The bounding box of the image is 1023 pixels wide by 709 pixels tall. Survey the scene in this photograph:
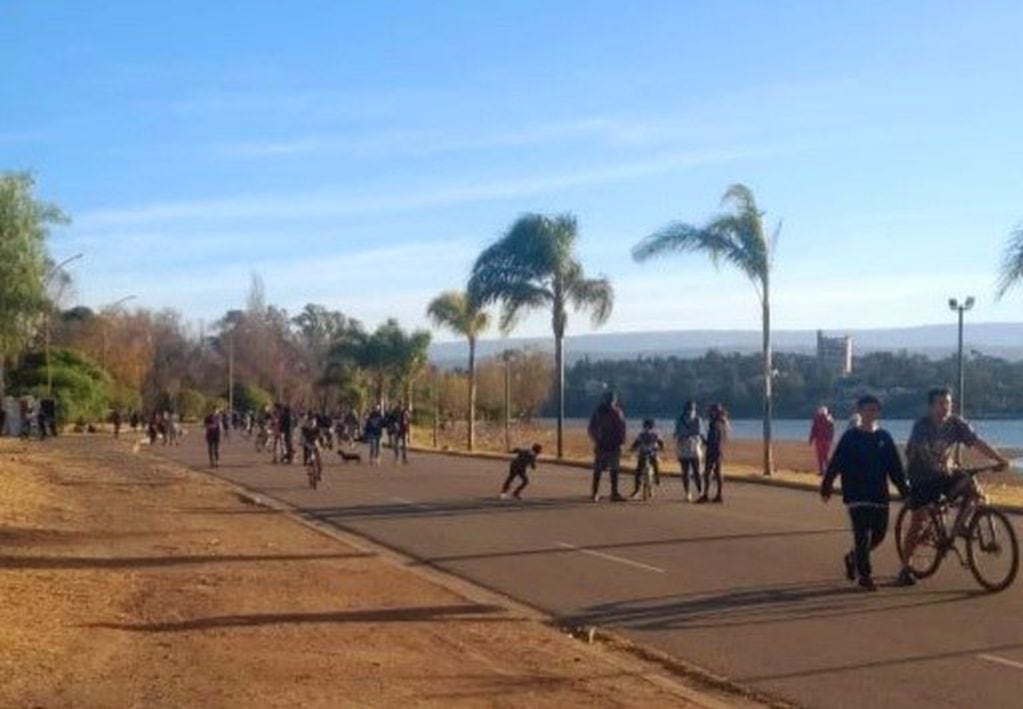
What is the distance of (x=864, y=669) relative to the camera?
10.5m

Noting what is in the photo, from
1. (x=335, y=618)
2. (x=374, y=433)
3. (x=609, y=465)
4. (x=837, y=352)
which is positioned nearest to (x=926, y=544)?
(x=335, y=618)

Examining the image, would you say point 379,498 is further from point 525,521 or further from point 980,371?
point 980,371

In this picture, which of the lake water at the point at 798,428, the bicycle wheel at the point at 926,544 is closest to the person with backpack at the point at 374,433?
→ the bicycle wheel at the point at 926,544

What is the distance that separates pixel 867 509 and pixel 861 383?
48.4m

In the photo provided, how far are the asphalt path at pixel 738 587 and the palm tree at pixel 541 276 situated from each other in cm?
2230

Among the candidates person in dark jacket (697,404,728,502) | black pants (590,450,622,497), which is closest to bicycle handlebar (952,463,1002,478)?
person in dark jacket (697,404,728,502)

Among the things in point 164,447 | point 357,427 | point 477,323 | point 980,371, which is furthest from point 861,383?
point 164,447

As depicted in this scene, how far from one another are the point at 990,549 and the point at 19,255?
3584cm

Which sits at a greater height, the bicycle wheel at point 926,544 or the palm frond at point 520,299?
the palm frond at point 520,299

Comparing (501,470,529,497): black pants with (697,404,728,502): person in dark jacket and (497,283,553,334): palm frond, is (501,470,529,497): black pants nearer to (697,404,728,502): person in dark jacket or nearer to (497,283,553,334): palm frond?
(697,404,728,502): person in dark jacket

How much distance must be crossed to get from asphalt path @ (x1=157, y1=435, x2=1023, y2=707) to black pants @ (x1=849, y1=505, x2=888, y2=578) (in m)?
0.39

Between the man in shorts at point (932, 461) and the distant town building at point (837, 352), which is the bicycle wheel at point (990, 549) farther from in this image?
the distant town building at point (837, 352)

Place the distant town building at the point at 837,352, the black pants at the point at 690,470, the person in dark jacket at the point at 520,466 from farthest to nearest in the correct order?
the distant town building at the point at 837,352 < the person in dark jacket at the point at 520,466 < the black pants at the point at 690,470

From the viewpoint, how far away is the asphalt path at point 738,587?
10.4m
